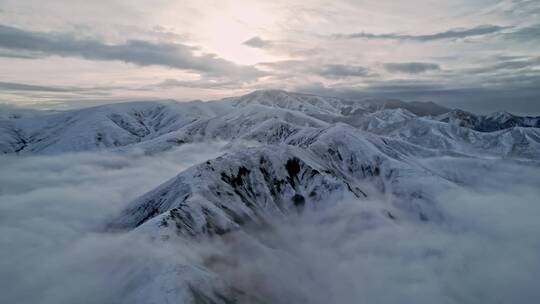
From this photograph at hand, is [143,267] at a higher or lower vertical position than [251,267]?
higher

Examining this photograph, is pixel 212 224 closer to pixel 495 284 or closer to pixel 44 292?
pixel 44 292

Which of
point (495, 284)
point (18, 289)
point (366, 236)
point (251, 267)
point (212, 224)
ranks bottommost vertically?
point (495, 284)

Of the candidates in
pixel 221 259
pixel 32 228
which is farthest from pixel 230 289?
pixel 32 228

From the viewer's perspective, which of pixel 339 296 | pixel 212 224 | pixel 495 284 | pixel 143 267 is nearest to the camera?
pixel 143 267

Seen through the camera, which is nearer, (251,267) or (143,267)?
(143,267)

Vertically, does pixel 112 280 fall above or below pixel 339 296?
above

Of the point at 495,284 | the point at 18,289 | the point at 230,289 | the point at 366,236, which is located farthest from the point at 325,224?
the point at 18,289

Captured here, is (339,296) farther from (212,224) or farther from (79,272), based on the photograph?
(79,272)

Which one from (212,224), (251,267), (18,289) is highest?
(212,224)

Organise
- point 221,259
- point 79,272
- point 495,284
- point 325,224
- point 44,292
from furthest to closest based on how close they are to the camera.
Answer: point 325,224, point 495,284, point 221,259, point 79,272, point 44,292
